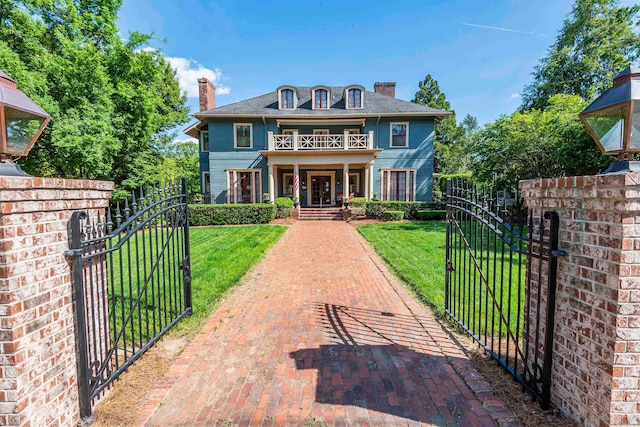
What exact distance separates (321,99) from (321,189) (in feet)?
20.6

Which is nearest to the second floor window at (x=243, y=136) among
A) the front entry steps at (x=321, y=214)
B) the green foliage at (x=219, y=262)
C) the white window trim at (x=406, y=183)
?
the front entry steps at (x=321, y=214)

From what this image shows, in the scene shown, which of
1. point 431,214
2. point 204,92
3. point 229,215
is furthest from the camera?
point 204,92

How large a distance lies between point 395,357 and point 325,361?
0.76 meters

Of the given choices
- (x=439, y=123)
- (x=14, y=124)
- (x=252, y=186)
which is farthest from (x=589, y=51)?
(x=14, y=124)

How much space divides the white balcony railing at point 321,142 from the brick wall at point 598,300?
54.6 feet

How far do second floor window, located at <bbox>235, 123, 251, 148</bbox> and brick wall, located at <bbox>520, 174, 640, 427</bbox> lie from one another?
19.4 m

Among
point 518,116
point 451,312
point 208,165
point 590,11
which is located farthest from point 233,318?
point 590,11

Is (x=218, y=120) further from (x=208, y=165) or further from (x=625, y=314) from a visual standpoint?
(x=625, y=314)

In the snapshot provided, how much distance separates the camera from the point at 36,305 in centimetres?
198

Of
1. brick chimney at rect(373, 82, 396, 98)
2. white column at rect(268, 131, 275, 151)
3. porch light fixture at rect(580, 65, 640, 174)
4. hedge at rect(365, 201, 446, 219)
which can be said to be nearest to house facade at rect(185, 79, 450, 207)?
white column at rect(268, 131, 275, 151)

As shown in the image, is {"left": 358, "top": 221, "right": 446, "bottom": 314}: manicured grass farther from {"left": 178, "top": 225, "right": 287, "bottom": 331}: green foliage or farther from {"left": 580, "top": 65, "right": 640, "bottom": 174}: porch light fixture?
{"left": 178, "top": 225, "right": 287, "bottom": 331}: green foliage

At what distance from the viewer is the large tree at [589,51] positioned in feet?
72.3

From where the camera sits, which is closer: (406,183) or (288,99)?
(406,183)

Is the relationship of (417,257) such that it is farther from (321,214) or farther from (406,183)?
(406,183)
